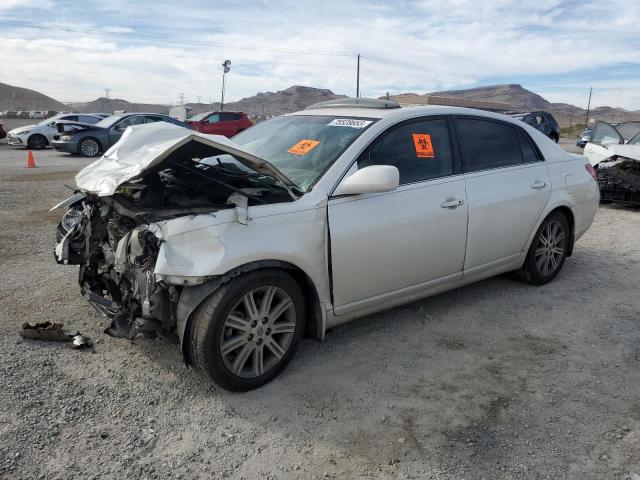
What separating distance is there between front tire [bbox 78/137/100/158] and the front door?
15582 mm

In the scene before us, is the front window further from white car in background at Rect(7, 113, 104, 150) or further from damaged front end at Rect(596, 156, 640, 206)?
white car in background at Rect(7, 113, 104, 150)

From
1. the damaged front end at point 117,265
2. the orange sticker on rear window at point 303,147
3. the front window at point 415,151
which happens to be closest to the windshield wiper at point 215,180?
the damaged front end at point 117,265

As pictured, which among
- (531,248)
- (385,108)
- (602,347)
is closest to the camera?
(602,347)

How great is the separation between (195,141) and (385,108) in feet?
5.72

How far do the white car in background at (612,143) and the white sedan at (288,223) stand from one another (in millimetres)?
5766

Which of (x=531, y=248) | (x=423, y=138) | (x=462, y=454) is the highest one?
(x=423, y=138)

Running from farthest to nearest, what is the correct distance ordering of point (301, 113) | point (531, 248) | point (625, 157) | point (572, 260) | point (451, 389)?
point (625, 157)
point (572, 260)
point (531, 248)
point (301, 113)
point (451, 389)

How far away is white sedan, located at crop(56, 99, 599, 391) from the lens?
9.95 ft

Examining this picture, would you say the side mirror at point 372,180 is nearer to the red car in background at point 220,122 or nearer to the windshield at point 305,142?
the windshield at point 305,142

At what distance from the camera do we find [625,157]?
932 centimetres

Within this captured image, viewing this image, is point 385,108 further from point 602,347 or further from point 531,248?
point 602,347

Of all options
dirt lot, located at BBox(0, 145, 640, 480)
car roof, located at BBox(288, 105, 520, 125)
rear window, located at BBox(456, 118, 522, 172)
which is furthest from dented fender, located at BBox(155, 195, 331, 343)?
rear window, located at BBox(456, 118, 522, 172)

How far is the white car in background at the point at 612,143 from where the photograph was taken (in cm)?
936

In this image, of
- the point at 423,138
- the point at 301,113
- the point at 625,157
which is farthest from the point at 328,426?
the point at 625,157
